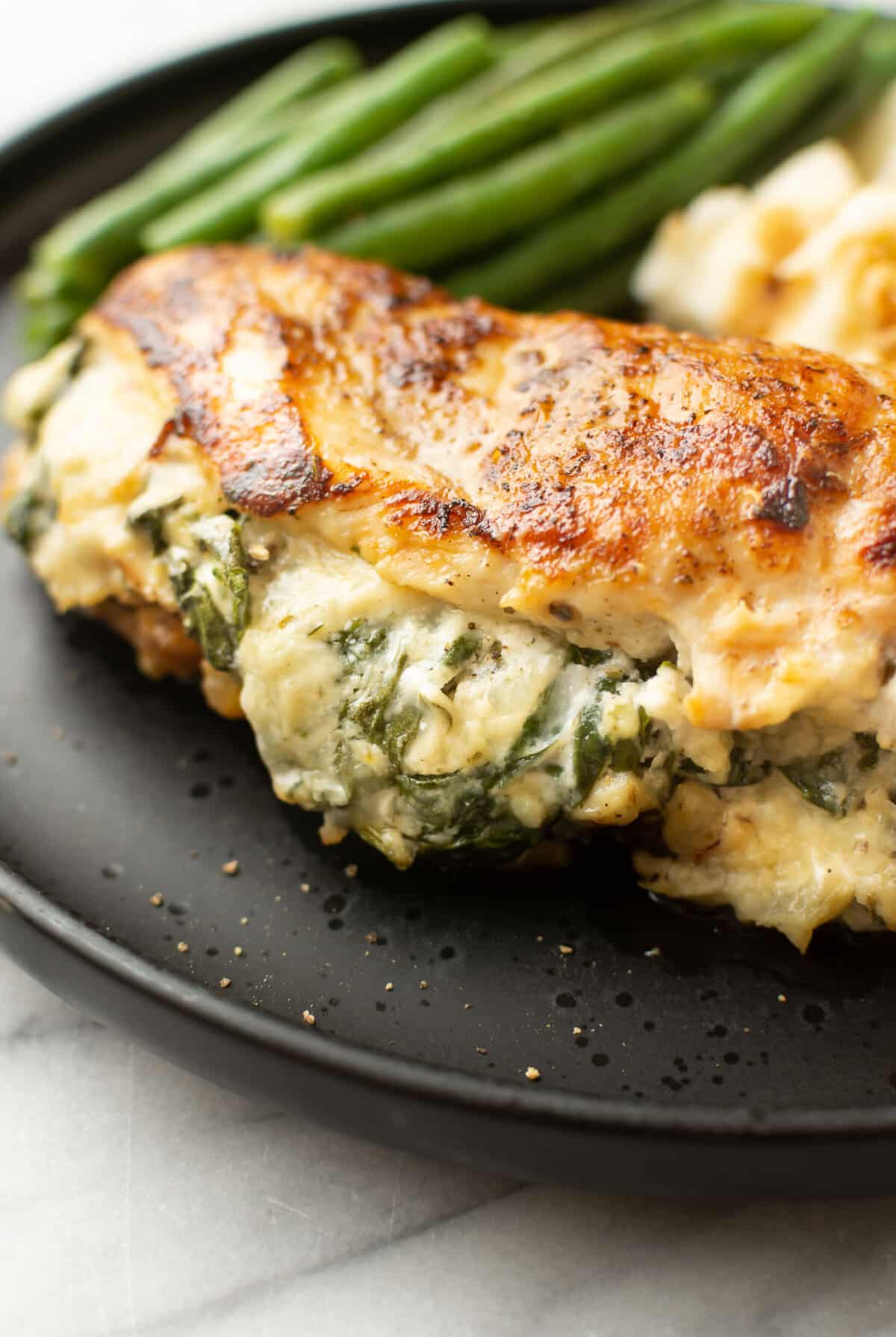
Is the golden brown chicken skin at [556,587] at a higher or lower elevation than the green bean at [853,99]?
higher

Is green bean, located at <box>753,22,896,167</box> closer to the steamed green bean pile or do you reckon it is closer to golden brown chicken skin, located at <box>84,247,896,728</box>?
the steamed green bean pile

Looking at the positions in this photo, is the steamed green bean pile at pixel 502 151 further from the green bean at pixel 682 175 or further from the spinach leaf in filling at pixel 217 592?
the spinach leaf in filling at pixel 217 592

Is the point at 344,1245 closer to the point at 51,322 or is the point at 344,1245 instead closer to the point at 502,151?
the point at 51,322

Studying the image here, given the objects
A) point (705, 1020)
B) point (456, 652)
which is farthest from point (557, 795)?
point (705, 1020)

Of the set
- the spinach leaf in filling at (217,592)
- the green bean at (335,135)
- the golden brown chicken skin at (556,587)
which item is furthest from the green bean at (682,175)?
the spinach leaf in filling at (217,592)

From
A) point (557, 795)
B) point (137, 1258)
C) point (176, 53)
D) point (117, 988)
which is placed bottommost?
point (137, 1258)

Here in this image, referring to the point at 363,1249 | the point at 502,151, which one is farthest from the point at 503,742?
the point at 502,151

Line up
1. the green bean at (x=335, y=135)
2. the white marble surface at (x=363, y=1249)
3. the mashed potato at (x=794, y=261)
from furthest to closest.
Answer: the green bean at (x=335, y=135) → the mashed potato at (x=794, y=261) → the white marble surface at (x=363, y=1249)

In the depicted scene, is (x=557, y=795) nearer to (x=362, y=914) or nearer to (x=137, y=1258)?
(x=362, y=914)
